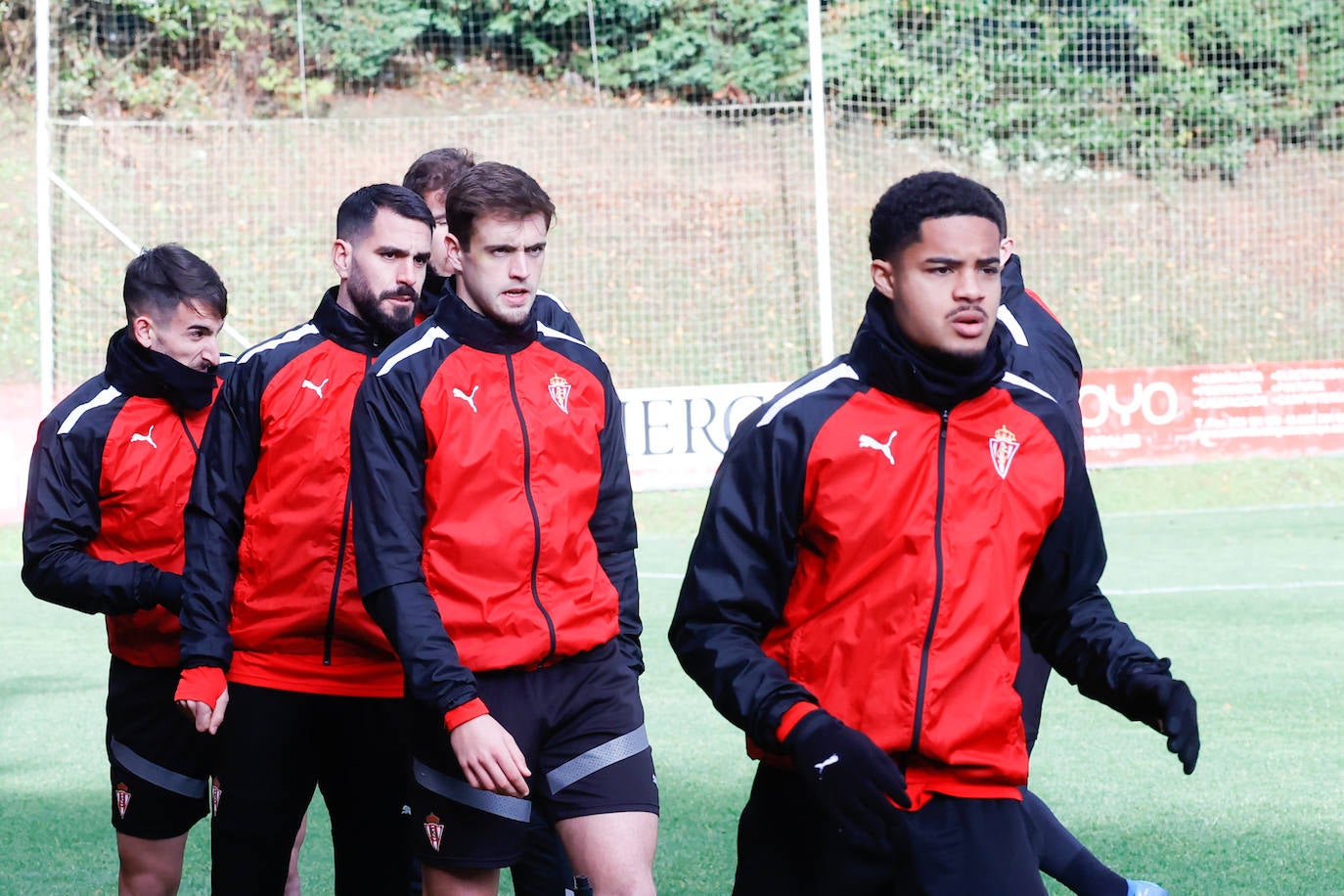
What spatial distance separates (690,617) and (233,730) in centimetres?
173

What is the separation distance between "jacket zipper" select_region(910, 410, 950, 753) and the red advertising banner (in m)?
15.0

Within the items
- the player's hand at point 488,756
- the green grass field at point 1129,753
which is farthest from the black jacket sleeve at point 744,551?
the green grass field at point 1129,753

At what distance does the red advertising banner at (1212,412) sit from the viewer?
18.0 metres

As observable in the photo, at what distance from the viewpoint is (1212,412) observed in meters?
18.3

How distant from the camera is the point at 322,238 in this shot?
22.8m

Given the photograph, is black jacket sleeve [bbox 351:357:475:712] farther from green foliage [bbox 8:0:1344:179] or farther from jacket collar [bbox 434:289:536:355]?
green foliage [bbox 8:0:1344:179]

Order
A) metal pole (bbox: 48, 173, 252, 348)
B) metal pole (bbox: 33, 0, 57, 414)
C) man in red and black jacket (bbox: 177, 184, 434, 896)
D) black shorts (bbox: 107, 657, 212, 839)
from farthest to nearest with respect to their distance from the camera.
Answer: metal pole (bbox: 48, 173, 252, 348) → metal pole (bbox: 33, 0, 57, 414) → black shorts (bbox: 107, 657, 212, 839) → man in red and black jacket (bbox: 177, 184, 434, 896)

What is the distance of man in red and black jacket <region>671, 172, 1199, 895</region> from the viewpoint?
10.2 feet

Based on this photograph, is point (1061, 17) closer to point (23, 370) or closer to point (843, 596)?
point (23, 370)

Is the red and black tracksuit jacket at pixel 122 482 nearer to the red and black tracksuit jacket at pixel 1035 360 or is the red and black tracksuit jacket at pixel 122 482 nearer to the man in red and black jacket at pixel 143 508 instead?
the man in red and black jacket at pixel 143 508

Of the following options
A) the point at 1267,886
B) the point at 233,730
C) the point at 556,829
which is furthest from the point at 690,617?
the point at 1267,886

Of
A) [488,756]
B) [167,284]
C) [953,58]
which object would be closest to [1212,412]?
[953,58]

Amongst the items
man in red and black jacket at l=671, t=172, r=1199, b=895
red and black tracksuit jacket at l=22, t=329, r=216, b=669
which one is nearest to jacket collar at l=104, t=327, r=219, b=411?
A: red and black tracksuit jacket at l=22, t=329, r=216, b=669

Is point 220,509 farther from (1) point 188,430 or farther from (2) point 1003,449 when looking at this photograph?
(2) point 1003,449
